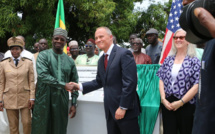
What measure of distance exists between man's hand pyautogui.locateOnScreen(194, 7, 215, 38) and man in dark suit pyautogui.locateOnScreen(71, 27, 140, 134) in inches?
65.4

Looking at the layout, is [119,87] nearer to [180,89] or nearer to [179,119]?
[180,89]

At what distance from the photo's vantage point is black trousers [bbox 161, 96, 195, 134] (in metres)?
2.85

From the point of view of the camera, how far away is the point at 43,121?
3342 mm

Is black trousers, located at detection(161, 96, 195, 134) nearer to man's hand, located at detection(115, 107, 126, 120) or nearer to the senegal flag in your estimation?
man's hand, located at detection(115, 107, 126, 120)

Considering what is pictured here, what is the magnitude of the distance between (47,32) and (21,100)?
7681 millimetres

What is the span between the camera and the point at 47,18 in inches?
434

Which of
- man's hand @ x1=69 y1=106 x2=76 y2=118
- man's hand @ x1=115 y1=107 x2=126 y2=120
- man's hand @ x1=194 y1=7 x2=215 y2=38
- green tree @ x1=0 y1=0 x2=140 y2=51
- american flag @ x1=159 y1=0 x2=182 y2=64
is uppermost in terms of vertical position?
green tree @ x1=0 y1=0 x2=140 y2=51

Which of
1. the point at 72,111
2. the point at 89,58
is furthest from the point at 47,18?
the point at 72,111

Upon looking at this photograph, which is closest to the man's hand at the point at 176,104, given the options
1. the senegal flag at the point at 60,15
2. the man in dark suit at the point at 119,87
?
the man in dark suit at the point at 119,87

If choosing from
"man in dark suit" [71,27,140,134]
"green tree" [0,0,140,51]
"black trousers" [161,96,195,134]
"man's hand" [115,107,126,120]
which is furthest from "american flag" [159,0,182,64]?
"green tree" [0,0,140,51]

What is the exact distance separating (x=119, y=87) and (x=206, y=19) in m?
1.84

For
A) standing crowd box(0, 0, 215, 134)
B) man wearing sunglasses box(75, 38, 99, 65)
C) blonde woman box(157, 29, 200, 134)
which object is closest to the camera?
standing crowd box(0, 0, 215, 134)

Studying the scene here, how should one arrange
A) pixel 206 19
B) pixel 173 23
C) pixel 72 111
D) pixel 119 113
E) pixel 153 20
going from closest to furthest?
1. pixel 206 19
2. pixel 119 113
3. pixel 72 111
4. pixel 173 23
5. pixel 153 20

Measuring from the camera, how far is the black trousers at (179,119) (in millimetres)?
2846
